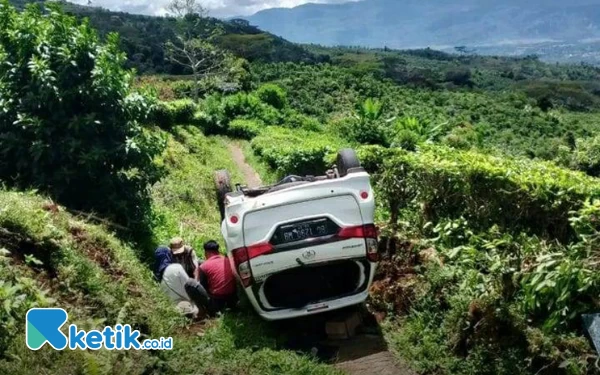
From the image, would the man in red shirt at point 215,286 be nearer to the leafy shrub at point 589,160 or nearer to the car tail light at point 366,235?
the car tail light at point 366,235

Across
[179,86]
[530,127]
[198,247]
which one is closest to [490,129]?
[530,127]

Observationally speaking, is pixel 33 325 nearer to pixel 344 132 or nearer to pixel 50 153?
pixel 50 153

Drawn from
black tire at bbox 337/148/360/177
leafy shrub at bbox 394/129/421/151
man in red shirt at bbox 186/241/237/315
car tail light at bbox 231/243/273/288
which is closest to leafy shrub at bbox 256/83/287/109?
leafy shrub at bbox 394/129/421/151

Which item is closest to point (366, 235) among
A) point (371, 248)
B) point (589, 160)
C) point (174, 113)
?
point (371, 248)

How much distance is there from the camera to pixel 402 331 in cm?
749

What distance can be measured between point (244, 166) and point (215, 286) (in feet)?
63.1

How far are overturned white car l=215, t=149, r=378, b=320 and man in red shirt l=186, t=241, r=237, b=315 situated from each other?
91cm

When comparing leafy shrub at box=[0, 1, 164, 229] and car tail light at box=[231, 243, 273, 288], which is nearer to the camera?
car tail light at box=[231, 243, 273, 288]

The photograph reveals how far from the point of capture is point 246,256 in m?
7.00

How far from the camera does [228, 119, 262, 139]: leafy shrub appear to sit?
35656 mm

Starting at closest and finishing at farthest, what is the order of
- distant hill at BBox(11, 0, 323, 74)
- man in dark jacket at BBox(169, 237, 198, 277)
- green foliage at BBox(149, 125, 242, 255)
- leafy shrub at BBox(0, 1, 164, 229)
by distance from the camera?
man in dark jacket at BBox(169, 237, 198, 277) → leafy shrub at BBox(0, 1, 164, 229) → green foliage at BBox(149, 125, 242, 255) → distant hill at BBox(11, 0, 323, 74)

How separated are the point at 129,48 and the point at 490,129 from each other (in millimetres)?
45132

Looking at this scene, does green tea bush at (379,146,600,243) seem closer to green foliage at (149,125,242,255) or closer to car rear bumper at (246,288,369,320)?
car rear bumper at (246,288,369,320)

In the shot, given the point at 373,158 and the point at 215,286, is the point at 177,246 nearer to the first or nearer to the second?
the point at 215,286
